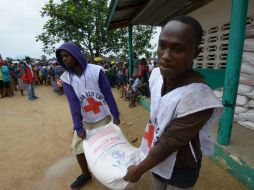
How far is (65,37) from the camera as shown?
11070 mm

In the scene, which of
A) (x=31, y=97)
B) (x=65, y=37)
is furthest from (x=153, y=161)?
(x=65, y=37)

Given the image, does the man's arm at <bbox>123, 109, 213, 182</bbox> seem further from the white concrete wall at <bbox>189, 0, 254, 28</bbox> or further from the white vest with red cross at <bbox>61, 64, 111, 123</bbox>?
the white concrete wall at <bbox>189, 0, 254, 28</bbox>

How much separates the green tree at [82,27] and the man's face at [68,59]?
8.87 metres

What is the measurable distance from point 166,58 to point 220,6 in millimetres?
4496

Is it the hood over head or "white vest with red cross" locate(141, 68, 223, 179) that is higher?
the hood over head

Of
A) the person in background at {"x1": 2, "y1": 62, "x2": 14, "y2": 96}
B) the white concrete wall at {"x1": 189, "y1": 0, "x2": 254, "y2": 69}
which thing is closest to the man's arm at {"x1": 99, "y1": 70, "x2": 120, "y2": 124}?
the white concrete wall at {"x1": 189, "y1": 0, "x2": 254, "y2": 69}

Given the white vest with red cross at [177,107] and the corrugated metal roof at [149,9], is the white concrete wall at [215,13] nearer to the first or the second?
the corrugated metal roof at [149,9]

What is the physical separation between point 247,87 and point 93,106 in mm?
2589

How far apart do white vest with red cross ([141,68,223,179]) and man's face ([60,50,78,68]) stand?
41.3 inches

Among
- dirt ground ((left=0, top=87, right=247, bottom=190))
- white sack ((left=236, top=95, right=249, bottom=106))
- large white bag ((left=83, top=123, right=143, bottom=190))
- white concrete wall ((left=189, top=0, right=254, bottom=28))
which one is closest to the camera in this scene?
large white bag ((left=83, top=123, right=143, bottom=190))

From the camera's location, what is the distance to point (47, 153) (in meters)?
3.53

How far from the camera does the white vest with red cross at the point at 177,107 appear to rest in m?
0.95

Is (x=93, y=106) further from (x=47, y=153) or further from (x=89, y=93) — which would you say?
(x=47, y=153)

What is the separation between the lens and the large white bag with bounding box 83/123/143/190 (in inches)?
57.2
